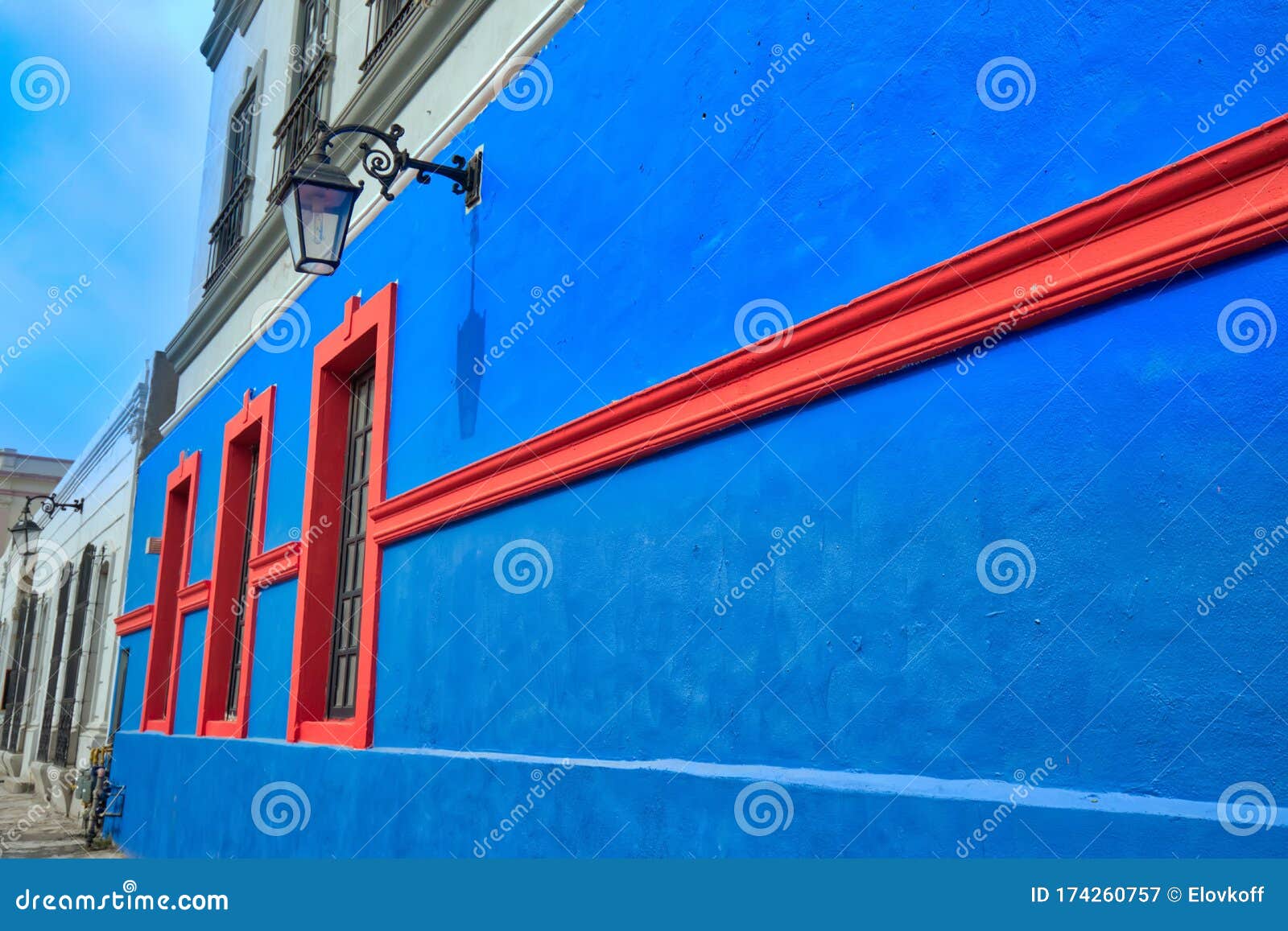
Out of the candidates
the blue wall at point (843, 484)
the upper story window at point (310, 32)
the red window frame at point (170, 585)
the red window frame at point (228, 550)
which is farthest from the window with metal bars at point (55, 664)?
the blue wall at point (843, 484)

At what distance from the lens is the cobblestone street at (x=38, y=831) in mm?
9820

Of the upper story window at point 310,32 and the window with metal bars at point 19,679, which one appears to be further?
the window with metal bars at point 19,679

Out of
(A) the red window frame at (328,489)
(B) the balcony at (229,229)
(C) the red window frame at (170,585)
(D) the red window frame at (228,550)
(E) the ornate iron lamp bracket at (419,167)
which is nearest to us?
(E) the ornate iron lamp bracket at (419,167)

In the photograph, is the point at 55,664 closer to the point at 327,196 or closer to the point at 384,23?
the point at 384,23

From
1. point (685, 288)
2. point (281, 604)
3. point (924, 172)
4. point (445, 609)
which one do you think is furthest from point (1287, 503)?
point (281, 604)

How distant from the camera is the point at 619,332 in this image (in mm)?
4133

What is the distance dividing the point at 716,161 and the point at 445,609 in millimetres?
2363

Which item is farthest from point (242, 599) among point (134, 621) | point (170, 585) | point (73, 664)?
point (73, 664)

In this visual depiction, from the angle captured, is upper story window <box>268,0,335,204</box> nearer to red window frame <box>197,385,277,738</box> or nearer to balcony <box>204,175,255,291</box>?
balcony <box>204,175,255,291</box>

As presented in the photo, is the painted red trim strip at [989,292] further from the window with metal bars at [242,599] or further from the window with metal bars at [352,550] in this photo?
the window with metal bars at [242,599]

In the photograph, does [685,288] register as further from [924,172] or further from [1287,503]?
[1287,503]

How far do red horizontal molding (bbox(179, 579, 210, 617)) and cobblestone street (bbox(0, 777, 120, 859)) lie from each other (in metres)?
2.07

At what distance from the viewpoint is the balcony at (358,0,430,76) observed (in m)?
6.75

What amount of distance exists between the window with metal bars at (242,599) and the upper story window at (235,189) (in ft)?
7.20
